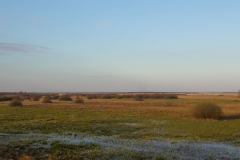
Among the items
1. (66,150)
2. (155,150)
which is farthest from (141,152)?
(66,150)

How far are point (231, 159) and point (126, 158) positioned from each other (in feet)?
16.3

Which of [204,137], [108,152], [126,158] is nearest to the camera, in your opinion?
[126,158]

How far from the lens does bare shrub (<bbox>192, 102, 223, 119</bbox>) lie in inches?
1268

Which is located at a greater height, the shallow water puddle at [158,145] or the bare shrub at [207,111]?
the bare shrub at [207,111]

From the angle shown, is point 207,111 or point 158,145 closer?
point 158,145

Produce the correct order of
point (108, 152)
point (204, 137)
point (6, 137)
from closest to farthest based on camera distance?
point (108, 152)
point (6, 137)
point (204, 137)

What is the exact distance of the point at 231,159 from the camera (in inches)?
512

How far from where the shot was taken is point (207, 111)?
32312 millimetres

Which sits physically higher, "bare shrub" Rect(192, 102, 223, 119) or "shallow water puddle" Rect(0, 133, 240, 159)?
"bare shrub" Rect(192, 102, 223, 119)

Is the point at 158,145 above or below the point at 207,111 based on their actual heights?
below

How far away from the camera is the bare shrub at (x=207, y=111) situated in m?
32.2

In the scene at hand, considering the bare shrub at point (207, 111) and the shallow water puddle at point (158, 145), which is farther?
the bare shrub at point (207, 111)

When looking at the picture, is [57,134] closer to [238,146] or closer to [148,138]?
[148,138]

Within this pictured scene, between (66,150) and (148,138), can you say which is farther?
(148,138)
